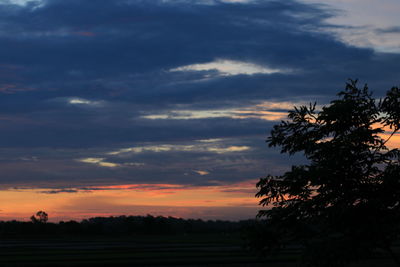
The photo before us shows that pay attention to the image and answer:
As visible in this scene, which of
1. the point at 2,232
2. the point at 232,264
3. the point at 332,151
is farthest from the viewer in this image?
the point at 2,232

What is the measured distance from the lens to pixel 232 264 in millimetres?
47500

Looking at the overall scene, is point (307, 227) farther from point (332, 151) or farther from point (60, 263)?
point (60, 263)

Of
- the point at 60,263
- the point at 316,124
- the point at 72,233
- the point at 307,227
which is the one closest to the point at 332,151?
the point at 316,124

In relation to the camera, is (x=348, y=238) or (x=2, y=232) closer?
(x=348, y=238)

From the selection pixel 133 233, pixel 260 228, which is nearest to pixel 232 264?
pixel 260 228

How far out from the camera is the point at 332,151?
20.7 meters

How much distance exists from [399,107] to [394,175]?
3.38m

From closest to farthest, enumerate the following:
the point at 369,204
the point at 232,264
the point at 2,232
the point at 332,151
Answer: the point at 369,204 < the point at 332,151 < the point at 232,264 < the point at 2,232

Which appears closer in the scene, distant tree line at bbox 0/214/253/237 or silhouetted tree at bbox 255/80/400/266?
silhouetted tree at bbox 255/80/400/266

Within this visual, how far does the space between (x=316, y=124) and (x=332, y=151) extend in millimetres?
1658

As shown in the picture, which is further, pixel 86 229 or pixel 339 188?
pixel 86 229

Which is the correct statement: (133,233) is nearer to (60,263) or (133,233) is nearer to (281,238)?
(60,263)

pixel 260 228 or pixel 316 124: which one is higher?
pixel 316 124

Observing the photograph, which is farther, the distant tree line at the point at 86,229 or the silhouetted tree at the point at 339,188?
the distant tree line at the point at 86,229
